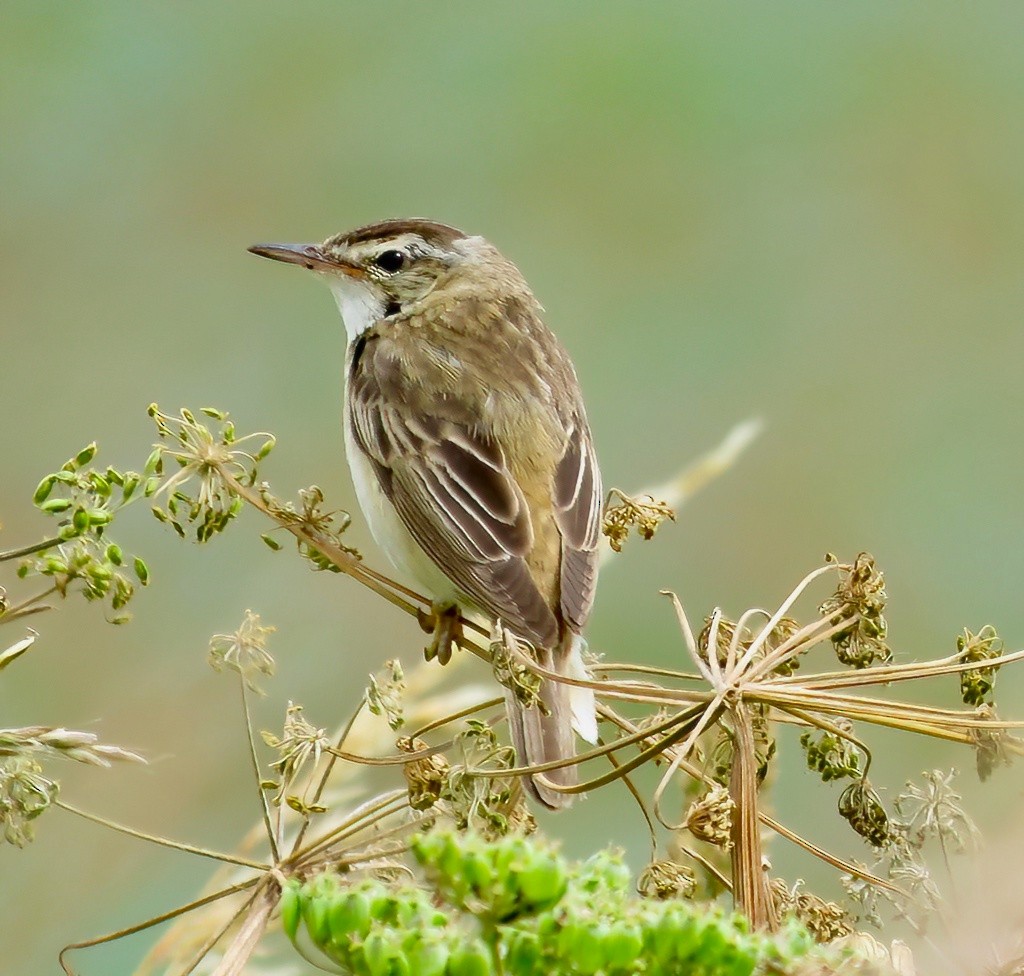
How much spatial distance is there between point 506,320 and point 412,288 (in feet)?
1.53

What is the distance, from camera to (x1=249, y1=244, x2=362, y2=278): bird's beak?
5.83 m

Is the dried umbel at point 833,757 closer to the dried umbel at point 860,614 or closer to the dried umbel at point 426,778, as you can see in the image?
the dried umbel at point 860,614

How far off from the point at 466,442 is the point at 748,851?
114 inches

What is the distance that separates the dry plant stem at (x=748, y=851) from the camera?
2.16 m

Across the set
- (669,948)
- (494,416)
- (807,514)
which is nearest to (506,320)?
(494,416)

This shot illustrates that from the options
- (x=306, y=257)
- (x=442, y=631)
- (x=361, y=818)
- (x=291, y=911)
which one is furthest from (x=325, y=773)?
(x=306, y=257)

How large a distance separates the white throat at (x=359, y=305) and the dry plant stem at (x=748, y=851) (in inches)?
152

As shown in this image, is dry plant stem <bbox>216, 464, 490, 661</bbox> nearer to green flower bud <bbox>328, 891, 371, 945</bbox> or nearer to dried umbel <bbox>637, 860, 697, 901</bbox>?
dried umbel <bbox>637, 860, 697, 901</bbox>

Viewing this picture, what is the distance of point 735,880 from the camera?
223 centimetres

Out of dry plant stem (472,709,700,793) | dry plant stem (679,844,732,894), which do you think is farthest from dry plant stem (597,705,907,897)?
dry plant stem (679,844,732,894)

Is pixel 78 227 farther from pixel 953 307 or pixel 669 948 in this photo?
pixel 669 948

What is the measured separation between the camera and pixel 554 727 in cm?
364

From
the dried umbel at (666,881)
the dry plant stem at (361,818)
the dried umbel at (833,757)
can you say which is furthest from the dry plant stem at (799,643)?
the dry plant stem at (361,818)

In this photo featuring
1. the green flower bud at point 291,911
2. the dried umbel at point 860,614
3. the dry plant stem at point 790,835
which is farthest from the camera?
the dried umbel at point 860,614
